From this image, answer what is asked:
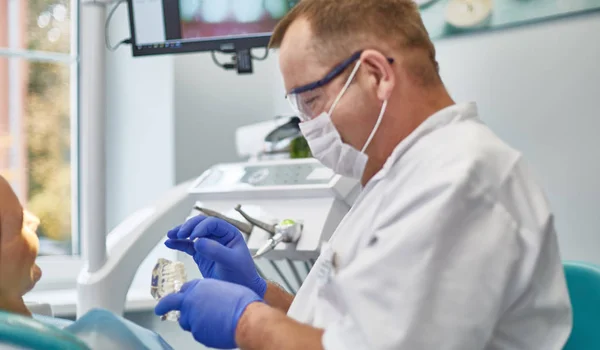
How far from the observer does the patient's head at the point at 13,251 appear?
3.42 ft

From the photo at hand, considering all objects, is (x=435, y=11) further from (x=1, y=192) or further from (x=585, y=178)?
(x=1, y=192)

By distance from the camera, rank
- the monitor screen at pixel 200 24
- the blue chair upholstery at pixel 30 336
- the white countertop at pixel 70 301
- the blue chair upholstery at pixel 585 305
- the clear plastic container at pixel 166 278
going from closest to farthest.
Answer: the blue chair upholstery at pixel 30 336 → the blue chair upholstery at pixel 585 305 → the clear plastic container at pixel 166 278 → the white countertop at pixel 70 301 → the monitor screen at pixel 200 24

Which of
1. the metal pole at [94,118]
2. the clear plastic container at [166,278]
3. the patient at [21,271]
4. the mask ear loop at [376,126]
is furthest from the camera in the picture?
the metal pole at [94,118]

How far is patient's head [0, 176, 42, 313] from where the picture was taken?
3.42 ft

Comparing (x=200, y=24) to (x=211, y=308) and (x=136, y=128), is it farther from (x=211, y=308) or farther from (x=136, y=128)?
(x=211, y=308)

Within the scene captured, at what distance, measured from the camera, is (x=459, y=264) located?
917 mm

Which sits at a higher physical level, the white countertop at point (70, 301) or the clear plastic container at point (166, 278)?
the clear plastic container at point (166, 278)

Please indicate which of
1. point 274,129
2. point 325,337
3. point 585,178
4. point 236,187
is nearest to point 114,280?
point 236,187

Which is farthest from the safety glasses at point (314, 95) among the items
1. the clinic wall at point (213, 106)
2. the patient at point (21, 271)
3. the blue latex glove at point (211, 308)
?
the clinic wall at point (213, 106)

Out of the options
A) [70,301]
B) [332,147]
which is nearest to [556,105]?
[332,147]

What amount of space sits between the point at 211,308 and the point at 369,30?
0.54 meters

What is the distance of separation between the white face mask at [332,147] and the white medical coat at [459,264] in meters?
0.17

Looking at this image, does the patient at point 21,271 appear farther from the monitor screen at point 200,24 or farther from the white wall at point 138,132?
the white wall at point 138,132

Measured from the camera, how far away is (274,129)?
7.27 ft
